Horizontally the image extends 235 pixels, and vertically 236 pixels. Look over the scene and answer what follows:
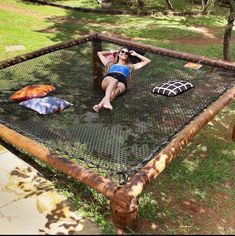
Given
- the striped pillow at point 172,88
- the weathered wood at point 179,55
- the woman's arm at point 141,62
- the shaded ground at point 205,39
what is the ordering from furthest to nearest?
the shaded ground at point 205,39
the woman's arm at point 141,62
the weathered wood at point 179,55
the striped pillow at point 172,88

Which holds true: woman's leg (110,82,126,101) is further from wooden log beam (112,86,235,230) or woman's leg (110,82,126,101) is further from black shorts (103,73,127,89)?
wooden log beam (112,86,235,230)

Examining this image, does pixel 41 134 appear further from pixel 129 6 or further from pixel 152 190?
pixel 129 6

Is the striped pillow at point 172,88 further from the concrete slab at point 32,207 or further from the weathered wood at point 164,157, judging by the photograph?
the concrete slab at point 32,207

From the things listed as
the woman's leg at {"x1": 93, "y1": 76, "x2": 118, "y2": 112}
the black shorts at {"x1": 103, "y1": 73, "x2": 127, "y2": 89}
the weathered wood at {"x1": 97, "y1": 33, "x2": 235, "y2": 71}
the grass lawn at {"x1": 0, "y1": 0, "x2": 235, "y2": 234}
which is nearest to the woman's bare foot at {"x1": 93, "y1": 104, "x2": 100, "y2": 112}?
the woman's leg at {"x1": 93, "y1": 76, "x2": 118, "y2": 112}

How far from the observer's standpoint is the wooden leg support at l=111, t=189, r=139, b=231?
336cm

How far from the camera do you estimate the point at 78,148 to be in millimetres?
4797

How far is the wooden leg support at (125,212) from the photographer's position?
3.36 m

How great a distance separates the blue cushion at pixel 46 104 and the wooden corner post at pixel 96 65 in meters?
1.01

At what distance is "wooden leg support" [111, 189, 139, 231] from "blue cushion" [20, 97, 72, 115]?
2512mm

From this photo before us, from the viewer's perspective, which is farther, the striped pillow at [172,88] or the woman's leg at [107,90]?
the striped pillow at [172,88]

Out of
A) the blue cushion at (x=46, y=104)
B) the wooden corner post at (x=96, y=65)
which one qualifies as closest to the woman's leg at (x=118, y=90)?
the wooden corner post at (x=96, y=65)

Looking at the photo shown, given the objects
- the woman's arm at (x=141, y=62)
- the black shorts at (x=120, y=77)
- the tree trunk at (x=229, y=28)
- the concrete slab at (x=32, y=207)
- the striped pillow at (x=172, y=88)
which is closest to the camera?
the concrete slab at (x=32, y=207)

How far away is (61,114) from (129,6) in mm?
15209

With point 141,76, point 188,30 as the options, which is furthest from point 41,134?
point 188,30
